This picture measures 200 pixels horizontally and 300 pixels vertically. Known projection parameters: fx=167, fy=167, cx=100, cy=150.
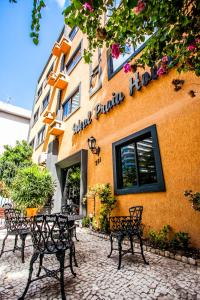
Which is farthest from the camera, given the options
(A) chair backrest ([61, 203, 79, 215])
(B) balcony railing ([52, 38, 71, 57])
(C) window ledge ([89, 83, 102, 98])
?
(B) balcony railing ([52, 38, 71, 57])

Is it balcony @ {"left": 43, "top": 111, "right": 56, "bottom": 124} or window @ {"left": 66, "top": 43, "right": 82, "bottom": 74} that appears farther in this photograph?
balcony @ {"left": 43, "top": 111, "right": 56, "bottom": 124}

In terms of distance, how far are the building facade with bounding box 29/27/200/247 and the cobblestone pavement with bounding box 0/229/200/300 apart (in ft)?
3.38

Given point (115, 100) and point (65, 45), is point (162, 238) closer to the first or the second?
point (115, 100)

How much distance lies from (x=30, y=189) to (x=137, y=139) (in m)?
5.51

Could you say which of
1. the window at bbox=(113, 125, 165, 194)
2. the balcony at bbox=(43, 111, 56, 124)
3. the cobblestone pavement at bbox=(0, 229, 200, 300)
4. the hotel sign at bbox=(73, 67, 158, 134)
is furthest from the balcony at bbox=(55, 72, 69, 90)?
the cobblestone pavement at bbox=(0, 229, 200, 300)

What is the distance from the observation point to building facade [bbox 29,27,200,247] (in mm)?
3824

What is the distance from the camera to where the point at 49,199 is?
29.2 ft

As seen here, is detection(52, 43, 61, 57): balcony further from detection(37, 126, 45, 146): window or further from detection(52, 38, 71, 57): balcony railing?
detection(37, 126, 45, 146): window

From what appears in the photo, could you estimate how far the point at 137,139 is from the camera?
5312 millimetres

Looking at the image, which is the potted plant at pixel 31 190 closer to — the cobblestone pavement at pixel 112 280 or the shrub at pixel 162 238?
the cobblestone pavement at pixel 112 280

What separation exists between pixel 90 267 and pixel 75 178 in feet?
21.7

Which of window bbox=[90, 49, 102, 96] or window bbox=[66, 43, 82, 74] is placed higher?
window bbox=[66, 43, 82, 74]

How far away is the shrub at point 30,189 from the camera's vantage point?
771 centimetres

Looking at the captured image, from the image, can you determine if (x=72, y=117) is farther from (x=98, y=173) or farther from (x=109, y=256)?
(x=109, y=256)
